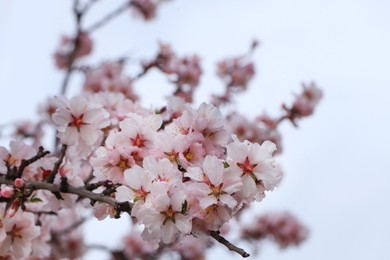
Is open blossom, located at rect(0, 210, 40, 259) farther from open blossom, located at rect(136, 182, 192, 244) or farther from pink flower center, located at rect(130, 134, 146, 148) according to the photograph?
open blossom, located at rect(136, 182, 192, 244)

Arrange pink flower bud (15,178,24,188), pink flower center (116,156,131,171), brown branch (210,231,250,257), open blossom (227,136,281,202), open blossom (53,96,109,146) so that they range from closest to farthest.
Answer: brown branch (210,231,250,257) → open blossom (227,136,281,202) → pink flower center (116,156,131,171) → pink flower bud (15,178,24,188) → open blossom (53,96,109,146)

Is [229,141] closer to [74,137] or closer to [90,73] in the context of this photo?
[74,137]

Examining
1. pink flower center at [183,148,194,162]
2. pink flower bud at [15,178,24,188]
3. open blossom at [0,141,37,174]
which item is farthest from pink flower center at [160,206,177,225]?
open blossom at [0,141,37,174]

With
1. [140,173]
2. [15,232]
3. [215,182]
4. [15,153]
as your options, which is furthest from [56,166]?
[215,182]

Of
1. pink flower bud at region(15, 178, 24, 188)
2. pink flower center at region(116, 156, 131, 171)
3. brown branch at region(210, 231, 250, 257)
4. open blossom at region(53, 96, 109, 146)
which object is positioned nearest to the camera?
brown branch at region(210, 231, 250, 257)

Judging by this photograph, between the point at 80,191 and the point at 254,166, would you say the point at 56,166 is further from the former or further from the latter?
the point at 254,166
